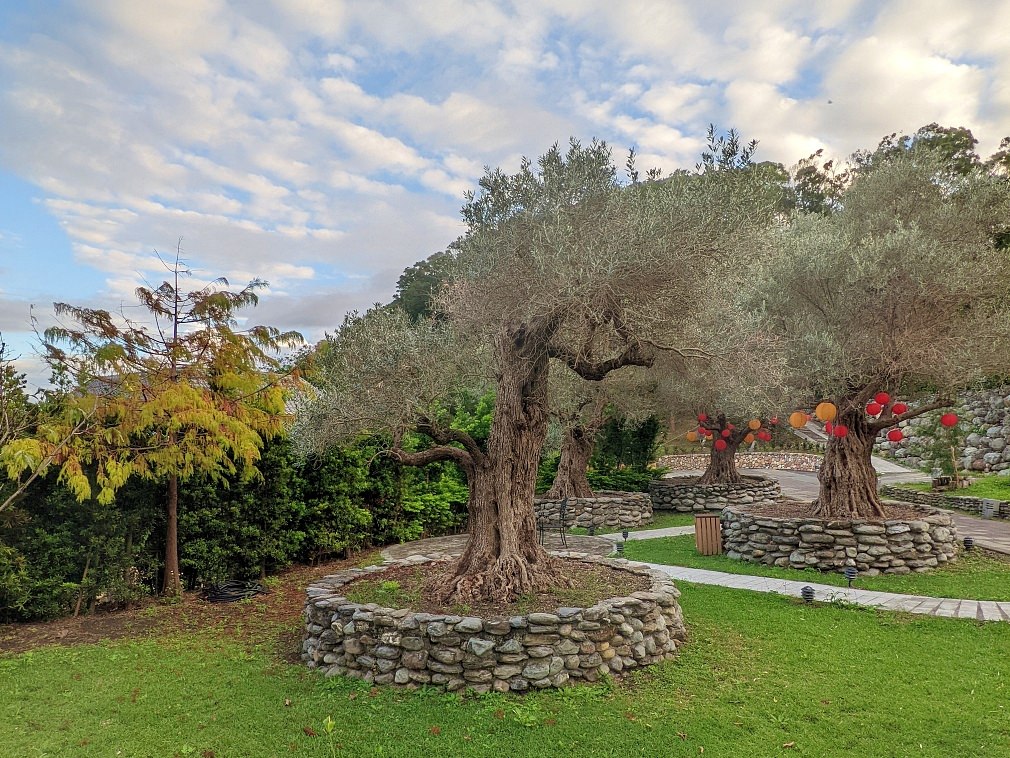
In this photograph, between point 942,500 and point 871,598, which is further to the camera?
point 942,500

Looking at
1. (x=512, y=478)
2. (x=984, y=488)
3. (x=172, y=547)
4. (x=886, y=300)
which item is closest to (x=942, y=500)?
(x=984, y=488)

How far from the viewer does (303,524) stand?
1034 centimetres

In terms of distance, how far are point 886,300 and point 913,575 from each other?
4585 millimetres

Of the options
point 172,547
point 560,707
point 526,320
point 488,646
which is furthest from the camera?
point 172,547

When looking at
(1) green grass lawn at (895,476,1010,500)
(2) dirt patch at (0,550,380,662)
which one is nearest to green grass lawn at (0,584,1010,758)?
(2) dirt patch at (0,550,380,662)

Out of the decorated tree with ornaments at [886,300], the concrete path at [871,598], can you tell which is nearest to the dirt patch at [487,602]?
the concrete path at [871,598]

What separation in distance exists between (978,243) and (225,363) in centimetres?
1274

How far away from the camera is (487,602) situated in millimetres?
6129

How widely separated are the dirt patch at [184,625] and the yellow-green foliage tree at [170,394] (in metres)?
0.60

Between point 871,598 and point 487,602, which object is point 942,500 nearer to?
point 871,598

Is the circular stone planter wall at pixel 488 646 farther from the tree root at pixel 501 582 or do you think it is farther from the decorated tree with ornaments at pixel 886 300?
the decorated tree with ornaments at pixel 886 300

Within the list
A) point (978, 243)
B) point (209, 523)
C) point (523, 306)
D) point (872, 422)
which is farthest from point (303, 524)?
point (978, 243)

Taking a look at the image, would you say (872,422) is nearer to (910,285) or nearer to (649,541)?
(910,285)

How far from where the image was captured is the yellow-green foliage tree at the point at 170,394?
7258 mm
